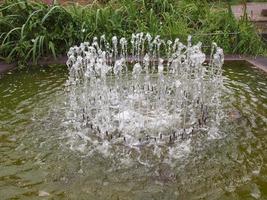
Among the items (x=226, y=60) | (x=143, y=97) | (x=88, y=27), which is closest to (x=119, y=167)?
(x=143, y=97)

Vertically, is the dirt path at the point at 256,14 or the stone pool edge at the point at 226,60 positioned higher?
the dirt path at the point at 256,14

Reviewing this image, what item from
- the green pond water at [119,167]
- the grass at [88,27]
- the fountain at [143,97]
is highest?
the grass at [88,27]

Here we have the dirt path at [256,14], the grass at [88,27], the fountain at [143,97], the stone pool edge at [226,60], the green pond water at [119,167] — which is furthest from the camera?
Result: the dirt path at [256,14]

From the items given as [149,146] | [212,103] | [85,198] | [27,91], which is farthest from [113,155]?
[27,91]

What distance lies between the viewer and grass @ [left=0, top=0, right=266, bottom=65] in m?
7.36

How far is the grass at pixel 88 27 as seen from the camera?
24.2ft

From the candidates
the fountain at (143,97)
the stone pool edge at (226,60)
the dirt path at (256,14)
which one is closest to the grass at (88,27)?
the stone pool edge at (226,60)

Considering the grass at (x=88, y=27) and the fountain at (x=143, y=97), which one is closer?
the fountain at (x=143, y=97)

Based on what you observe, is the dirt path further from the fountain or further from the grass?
the fountain

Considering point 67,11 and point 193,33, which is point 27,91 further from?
point 193,33

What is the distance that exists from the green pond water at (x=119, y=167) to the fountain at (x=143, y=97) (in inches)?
8.2

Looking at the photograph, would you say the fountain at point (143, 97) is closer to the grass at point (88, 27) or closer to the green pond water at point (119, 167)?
the green pond water at point (119, 167)

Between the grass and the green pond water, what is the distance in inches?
75.9

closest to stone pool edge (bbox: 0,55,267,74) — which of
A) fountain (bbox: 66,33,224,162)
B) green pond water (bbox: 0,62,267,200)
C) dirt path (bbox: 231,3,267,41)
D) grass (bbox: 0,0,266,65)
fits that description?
grass (bbox: 0,0,266,65)
